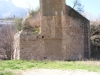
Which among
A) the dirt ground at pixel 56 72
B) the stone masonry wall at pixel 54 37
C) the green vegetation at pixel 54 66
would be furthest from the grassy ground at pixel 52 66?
the stone masonry wall at pixel 54 37

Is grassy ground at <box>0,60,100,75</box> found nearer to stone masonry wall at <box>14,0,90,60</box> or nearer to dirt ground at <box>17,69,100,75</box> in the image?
dirt ground at <box>17,69,100,75</box>

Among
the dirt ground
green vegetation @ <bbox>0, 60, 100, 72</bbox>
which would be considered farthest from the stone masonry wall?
the dirt ground

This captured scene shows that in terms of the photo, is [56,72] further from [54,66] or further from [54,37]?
[54,37]

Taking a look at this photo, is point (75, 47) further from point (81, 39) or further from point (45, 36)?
point (45, 36)

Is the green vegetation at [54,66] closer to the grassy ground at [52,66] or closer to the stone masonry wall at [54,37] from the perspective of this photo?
the grassy ground at [52,66]

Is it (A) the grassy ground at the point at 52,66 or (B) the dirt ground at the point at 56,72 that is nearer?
(B) the dirt ground at the point at 56,72

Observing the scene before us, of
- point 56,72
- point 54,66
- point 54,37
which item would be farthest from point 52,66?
point 54,37

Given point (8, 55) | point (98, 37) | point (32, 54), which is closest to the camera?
point (32, 54)

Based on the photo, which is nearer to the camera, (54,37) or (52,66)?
(52,66)

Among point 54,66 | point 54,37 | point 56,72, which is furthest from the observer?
point 54,37

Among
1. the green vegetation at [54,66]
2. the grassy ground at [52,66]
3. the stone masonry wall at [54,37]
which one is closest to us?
the grassy ground at [52,66]

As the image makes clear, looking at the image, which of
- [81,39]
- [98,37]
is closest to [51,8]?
[81,39]

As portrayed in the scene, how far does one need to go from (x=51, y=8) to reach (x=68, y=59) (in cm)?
473

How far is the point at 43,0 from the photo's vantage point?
22.4 metres
